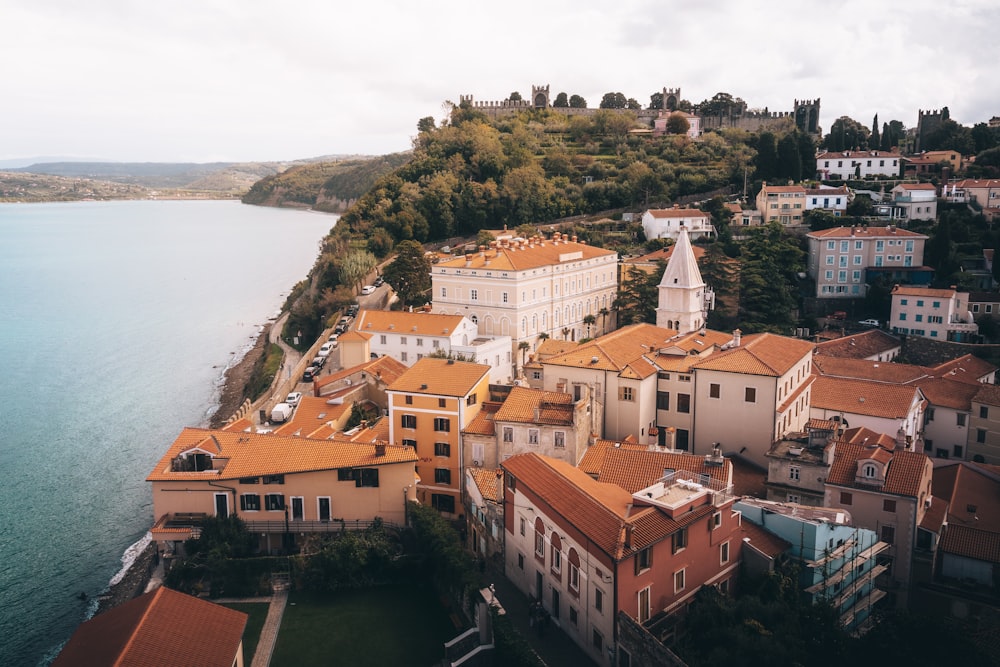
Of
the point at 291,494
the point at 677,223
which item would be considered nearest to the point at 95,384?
the point at 291,494

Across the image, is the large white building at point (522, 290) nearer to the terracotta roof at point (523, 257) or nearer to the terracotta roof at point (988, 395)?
the terracotta roof at point (523, 257)

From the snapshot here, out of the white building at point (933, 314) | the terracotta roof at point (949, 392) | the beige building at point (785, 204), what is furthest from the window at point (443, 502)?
the beige building at point (785, 204)

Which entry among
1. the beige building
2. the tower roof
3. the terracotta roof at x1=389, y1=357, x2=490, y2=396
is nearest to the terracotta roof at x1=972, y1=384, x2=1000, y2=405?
the tower roof

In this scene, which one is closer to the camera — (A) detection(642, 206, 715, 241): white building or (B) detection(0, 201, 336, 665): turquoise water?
(B) detection(0, 201, 336, 665): turquoise water

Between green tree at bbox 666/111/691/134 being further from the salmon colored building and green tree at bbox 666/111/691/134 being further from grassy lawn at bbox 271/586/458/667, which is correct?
grassy lawn at bbox 271/586/458/667

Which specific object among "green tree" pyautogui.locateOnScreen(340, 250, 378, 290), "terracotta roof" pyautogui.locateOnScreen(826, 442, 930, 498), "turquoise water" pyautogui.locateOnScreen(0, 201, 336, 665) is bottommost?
"turquoise water" pyautogui.locateOnScreen(0, 201, 336, 665)

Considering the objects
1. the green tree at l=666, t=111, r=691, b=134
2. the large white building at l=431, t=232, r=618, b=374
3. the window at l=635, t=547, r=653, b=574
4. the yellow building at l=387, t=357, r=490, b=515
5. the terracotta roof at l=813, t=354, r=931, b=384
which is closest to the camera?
the window at l=635, t=547, r=653, b=574

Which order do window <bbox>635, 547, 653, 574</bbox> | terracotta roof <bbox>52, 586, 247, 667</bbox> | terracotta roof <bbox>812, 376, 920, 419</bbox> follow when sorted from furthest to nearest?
terracotta roof <bbox>812, 376, 920, 419</bbox> < window <bbox>635, 547, 653, 574</bbox> < terracotta roof <bbox>52, 586, 247, 667</bbox>

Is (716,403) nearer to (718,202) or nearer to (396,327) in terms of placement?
(396,327)
